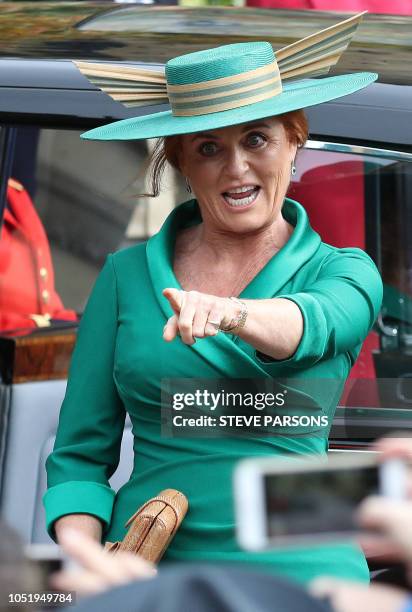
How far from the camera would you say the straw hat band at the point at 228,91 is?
78.4 inches

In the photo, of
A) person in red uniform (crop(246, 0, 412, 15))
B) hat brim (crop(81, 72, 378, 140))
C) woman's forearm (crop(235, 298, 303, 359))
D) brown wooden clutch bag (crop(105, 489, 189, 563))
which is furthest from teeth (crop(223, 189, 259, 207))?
person in red uniform (crop(246, 0, 412, 15))

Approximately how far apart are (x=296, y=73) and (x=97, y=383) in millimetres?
559

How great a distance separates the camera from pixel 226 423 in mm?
1938

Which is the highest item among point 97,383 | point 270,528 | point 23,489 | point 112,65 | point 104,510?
point 112,65

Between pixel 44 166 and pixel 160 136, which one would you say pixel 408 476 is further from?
pixel 44 166

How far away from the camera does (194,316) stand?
1.72 m

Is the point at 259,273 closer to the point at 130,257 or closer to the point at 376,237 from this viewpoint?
the point at 130,257

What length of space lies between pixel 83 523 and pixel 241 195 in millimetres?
538

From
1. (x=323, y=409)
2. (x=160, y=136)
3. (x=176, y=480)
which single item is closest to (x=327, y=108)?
(x=160, y=136)

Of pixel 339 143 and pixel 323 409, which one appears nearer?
pixel 323 409

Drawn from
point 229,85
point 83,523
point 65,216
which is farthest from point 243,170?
point 65,216

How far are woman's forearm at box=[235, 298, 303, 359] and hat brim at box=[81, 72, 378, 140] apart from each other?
290mm

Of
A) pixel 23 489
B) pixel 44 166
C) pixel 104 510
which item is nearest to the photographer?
pixel 104 510

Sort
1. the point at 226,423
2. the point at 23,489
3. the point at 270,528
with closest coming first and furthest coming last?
the point at 270,528
the point at 226,423
the point at 23,489
